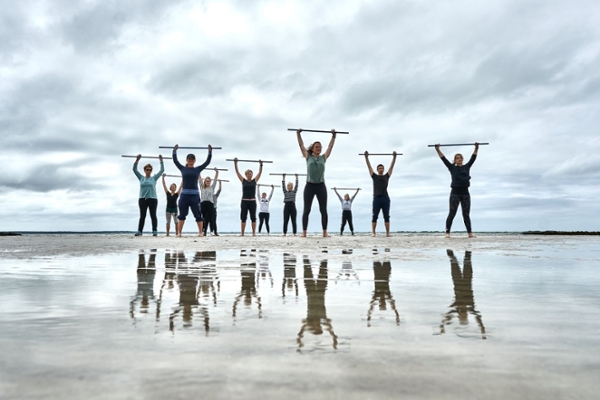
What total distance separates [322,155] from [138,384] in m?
9.54

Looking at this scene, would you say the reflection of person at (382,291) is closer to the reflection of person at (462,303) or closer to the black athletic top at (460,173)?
the reflection of person at (462,303)

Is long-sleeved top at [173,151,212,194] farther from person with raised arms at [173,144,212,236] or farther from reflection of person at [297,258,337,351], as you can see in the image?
reflection of person at [297,258,337,351]

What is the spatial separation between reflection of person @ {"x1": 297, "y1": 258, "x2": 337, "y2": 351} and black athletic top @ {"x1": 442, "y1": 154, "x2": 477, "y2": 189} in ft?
29.6

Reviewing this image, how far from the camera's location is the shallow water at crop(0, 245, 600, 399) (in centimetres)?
90

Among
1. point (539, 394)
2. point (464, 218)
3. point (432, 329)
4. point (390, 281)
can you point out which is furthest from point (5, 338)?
point (464, 218)

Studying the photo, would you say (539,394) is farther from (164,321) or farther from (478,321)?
(164,321)

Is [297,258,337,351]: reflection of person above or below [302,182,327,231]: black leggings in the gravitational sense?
below

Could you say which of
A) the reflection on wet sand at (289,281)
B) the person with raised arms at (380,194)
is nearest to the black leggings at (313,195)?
the person with raised arms at (380,194)

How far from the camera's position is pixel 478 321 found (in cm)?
151

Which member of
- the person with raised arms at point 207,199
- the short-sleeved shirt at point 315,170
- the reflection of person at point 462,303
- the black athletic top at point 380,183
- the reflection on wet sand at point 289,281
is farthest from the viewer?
the person with raised arms at point 207,199

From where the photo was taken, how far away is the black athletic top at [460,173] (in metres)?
11.0

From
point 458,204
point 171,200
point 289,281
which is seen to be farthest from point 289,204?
point 289,281

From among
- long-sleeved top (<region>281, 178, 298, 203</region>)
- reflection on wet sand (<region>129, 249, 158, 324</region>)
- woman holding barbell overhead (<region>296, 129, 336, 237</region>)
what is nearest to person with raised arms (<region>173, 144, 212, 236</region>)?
woman holding barbell overhead (<region>296, 129, 336, 237</region>)

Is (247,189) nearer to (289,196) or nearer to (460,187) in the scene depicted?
(289,196)
